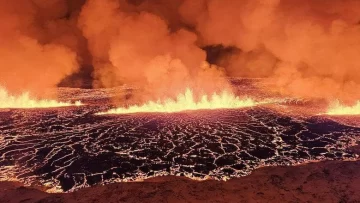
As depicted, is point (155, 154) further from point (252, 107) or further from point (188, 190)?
point (252, 107)

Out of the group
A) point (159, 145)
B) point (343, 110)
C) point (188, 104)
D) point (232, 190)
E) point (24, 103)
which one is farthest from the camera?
point (24, 103)

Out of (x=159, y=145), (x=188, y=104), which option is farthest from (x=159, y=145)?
(x=188, y=104)

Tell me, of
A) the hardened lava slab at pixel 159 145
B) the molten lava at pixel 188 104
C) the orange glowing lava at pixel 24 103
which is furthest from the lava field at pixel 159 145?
the orange glowing lava at pixel 24 103

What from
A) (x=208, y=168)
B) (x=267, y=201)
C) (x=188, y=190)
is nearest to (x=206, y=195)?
(x=188, y=190)

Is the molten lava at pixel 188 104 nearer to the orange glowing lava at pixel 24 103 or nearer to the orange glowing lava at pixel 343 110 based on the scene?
the orange glowing lava at pixel 343 110

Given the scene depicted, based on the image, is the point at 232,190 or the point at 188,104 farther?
the point at 188,104

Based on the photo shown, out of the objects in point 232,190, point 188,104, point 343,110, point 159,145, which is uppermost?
point 188,104

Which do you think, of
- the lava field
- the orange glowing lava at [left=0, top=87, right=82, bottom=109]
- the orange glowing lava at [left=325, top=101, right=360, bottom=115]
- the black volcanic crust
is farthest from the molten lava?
the black volcanic crust

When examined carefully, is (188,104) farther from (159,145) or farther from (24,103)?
(24,103)
